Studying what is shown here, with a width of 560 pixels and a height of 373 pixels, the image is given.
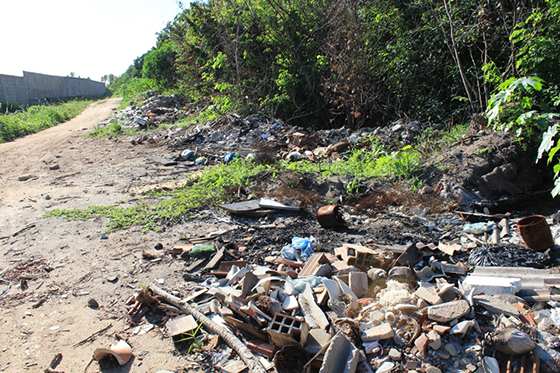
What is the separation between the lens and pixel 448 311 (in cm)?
265

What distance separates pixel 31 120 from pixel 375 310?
18.1 meters

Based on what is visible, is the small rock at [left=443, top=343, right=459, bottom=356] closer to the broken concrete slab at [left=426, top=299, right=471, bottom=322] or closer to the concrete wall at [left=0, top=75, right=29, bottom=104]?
the broken concrete slab at [left=426, top=299, right=471, bottom=322]

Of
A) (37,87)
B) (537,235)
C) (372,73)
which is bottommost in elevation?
(537,235)

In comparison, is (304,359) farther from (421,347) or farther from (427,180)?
(427,180)

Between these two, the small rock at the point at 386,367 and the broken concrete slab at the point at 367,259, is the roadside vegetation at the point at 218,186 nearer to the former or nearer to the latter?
the broken concrete slab at the point at 367,259

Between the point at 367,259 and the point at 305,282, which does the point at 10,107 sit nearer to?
the point at 305,282

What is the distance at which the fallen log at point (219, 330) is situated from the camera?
8.45ft

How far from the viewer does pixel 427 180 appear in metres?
5.77

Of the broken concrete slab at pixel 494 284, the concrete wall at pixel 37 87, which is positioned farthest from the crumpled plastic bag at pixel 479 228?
the concrete wall at pixel 37 87

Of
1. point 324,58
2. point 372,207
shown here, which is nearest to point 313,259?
point 372,207

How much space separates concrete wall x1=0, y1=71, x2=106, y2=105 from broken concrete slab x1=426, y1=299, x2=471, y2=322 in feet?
77.7

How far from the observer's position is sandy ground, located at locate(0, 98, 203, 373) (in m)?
2.88

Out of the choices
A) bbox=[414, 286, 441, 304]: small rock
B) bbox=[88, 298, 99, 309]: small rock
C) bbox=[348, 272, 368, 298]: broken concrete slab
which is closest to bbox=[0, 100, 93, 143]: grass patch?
bbox=[88, 298, 99, 309]: small rock

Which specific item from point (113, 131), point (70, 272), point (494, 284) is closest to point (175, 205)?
point (70, 272)
